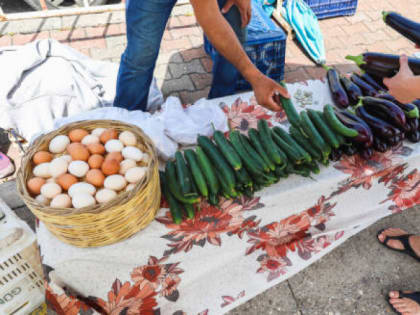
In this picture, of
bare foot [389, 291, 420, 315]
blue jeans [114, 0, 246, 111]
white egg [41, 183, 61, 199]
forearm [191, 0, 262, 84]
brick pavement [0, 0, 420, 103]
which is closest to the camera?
white egg [41, 183, 61, 199]

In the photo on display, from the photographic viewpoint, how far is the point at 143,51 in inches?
92.8

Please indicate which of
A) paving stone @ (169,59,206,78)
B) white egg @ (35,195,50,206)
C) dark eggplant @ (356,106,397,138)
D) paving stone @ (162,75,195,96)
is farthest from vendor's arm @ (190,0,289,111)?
paving stone @ (169,59,206,78)

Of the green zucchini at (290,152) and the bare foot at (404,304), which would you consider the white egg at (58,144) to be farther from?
the bare foot at (404,304)

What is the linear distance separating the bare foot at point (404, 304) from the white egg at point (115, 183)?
1.94m

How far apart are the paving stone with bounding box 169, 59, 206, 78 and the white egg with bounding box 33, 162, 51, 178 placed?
2.66 metres

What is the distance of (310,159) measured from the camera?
1681mm

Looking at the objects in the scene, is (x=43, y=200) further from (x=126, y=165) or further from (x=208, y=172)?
(x=208, y=172)

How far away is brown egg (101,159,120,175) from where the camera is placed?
1.39 m

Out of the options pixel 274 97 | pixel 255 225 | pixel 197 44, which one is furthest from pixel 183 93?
pixel 255 225

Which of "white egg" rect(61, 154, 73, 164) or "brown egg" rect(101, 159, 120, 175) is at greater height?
"white egg" rect(61, 154, 73, 164)

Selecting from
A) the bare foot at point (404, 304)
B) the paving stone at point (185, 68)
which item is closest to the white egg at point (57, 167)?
the bare foot at point (404, 304)

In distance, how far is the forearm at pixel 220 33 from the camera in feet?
5.63

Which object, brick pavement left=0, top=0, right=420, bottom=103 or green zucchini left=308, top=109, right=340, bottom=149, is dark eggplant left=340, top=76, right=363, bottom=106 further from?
brick pavement left=0, top=0, right=420, bottom=103

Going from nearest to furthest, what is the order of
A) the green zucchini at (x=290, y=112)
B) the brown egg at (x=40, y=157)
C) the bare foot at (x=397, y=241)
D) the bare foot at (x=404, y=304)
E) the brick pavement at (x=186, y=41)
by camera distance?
the brown egg at (x=40, y=157), the green zucchini at (x=290, y=112), the bare foot at (x=404, y=304), the bare foot at (x=397, y=241), the brick pavement at (x=186, y=41)
